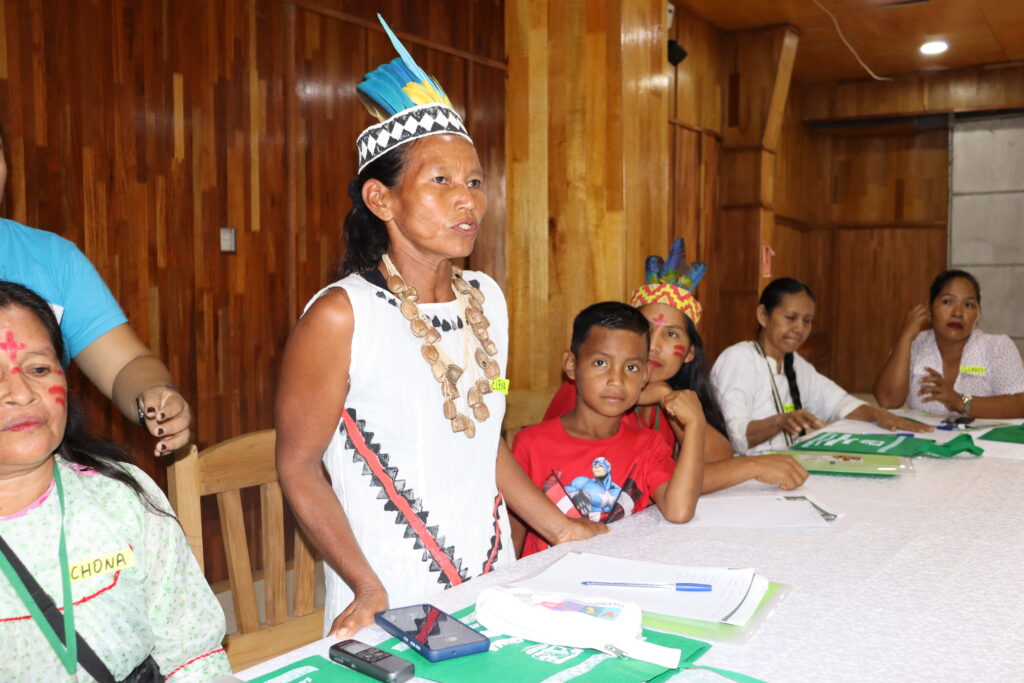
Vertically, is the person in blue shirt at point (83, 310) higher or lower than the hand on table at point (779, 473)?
higher

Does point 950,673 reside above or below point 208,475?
below

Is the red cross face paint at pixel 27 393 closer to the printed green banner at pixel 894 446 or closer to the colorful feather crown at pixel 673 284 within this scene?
the colorful feather crown at pixel 673 284

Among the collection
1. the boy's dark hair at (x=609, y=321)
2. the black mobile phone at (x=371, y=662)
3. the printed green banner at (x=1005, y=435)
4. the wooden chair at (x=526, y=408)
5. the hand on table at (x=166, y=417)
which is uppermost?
the boy's dark hair at (x=609, y=321)

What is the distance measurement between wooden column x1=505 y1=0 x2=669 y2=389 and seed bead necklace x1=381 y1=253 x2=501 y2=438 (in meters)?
1.55

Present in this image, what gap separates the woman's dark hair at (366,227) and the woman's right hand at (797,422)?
1843mm

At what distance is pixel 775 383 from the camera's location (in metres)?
3.38

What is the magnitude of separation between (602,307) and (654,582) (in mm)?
941

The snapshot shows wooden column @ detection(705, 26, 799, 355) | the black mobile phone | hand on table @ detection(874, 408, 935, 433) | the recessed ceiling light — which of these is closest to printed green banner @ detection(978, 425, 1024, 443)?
hand on table @ detection(874, 408, 935, 433)

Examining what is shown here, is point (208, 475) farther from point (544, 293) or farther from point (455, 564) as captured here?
point (544, 293)

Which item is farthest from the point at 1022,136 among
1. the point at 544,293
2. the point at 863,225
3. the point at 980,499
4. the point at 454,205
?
the point at 454,205

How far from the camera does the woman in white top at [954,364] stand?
354cm

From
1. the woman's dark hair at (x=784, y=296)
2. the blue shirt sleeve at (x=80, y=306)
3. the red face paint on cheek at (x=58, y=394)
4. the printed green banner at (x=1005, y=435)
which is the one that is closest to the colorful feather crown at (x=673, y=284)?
the woman's dark hair at (x=784, y=296)

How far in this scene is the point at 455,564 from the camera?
1.51 metres

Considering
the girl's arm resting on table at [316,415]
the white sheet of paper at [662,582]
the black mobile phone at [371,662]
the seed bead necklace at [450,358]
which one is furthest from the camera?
the seed bead necklace at [450,358]
